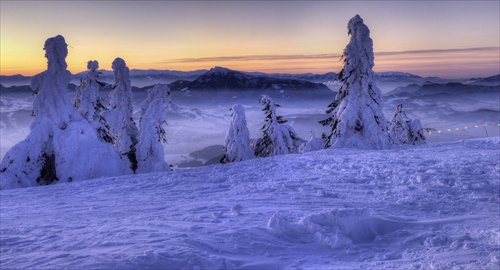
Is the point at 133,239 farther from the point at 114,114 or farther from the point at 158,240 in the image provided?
the point at 114,114

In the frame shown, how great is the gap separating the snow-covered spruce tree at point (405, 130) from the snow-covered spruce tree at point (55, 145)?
2491 centimetres

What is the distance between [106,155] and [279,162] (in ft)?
24.3

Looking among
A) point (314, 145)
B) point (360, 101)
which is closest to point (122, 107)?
point (314, 145)

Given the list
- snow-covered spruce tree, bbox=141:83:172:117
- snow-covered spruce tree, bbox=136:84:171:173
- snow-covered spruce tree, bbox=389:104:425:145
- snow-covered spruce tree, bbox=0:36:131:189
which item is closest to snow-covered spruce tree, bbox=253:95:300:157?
snow-covered spruce tree, bbox=141:83:172:117

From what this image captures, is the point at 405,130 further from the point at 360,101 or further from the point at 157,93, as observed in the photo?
the point at 157,93

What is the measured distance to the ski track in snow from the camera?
235 inches

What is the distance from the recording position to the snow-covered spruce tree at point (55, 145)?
16125mm

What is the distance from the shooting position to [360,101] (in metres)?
22.9

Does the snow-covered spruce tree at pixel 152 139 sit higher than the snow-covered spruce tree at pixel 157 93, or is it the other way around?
the snow-covered spruce tree at pixel 157 93

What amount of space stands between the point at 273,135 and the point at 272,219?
2113cm

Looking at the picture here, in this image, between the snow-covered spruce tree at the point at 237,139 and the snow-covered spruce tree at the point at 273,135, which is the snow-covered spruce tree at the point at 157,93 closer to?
the snow-covered spruce tree at the point at 237,139

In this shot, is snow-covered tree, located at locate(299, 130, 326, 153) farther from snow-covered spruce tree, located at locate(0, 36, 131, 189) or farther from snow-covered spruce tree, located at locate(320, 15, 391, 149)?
snow-covered spruce tree, located at locate(0, 36, 131, 189)

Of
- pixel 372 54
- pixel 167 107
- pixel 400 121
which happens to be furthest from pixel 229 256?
pixel 400 121

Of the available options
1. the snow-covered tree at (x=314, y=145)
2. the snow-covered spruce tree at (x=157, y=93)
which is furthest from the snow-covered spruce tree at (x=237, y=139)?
the snow-covered tree at (x=314, y=145)
